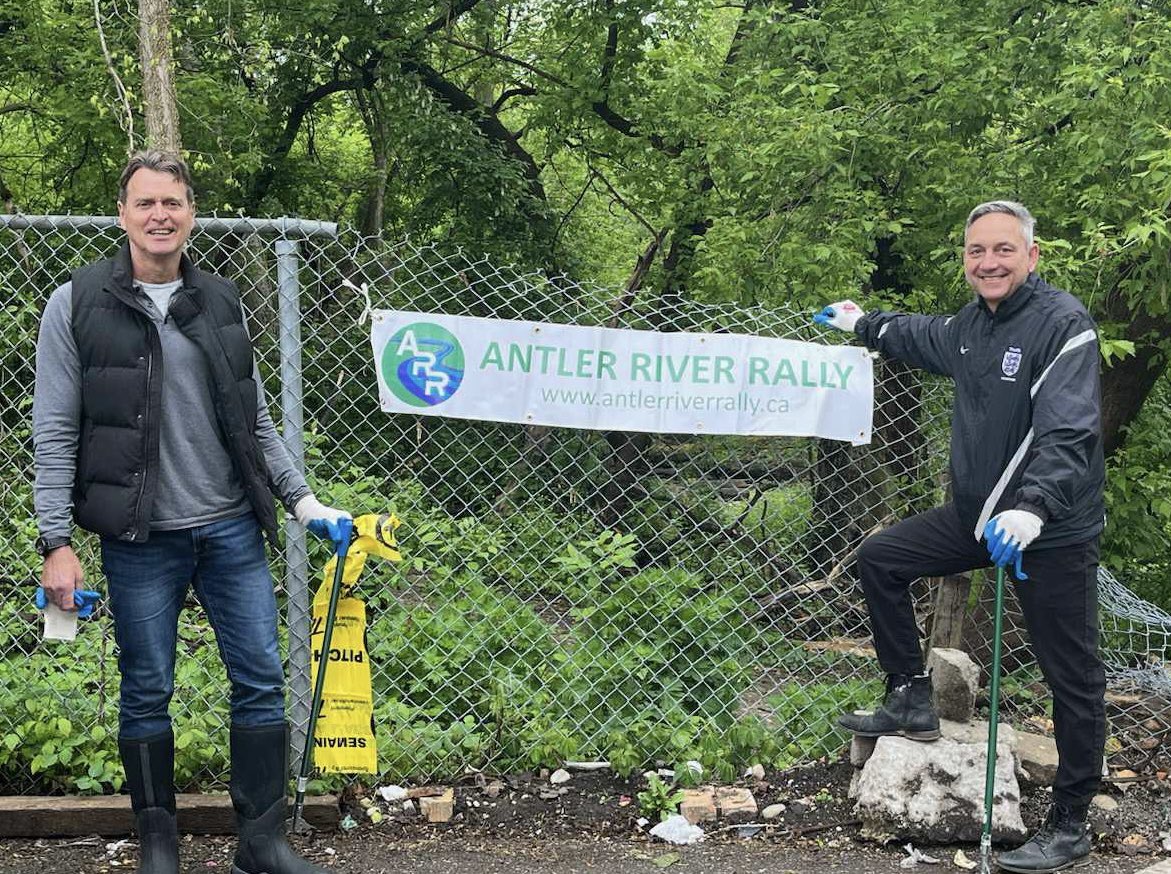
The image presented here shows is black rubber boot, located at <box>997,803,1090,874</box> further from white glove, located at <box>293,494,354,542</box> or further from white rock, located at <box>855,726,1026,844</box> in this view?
white glove, located at <box>293,494,354,542</box>

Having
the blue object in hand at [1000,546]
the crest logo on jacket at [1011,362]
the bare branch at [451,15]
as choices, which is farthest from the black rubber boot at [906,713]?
the bare branch at [451,15]

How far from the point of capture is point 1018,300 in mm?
3480

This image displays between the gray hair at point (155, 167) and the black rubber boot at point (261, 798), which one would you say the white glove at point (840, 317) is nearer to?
the gray hair at point (155, 167)

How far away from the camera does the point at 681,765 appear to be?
4074 mm

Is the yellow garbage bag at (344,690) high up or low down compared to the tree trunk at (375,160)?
down

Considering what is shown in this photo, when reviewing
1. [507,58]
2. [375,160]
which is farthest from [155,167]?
[375,160]

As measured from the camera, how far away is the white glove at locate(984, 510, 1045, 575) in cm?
318

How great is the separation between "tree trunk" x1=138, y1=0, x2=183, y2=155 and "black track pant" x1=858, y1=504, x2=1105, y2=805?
14.1 feet

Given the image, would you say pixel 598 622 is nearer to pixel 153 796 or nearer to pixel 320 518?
pixel 320 518

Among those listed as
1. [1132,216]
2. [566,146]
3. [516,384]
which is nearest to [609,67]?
[566,146]

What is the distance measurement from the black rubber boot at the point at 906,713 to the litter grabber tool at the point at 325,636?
184 centimetres

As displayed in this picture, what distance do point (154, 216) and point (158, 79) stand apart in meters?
3.35

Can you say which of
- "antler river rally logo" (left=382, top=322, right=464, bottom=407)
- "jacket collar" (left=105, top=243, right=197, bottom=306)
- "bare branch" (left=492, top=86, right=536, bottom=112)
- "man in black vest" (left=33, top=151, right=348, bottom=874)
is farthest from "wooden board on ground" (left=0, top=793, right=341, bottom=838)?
"bare branch" (left=492, top=86, right=536, bottom=112)

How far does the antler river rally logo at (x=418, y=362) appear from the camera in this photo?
379 centimetres
